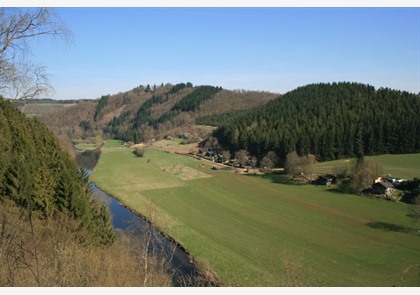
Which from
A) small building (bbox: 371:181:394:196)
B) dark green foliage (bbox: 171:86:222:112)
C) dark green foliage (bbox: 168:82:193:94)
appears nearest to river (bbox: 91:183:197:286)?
small building (bbox: 371:181:394:196)

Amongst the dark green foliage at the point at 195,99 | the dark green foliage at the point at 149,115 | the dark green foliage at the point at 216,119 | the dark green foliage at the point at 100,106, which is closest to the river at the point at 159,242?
the dark green foliage at the point at 216,119

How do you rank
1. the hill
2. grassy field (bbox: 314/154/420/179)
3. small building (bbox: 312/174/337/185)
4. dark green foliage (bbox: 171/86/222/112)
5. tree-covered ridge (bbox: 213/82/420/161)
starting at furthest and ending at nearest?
dark green foliage (bbox: 171/86/222/112), the hill, tree-covered ridge (bbox: 213/82/420/161), small building (bbox: 312/174/337/185), grassy field (bbox: 314/154/420/179)

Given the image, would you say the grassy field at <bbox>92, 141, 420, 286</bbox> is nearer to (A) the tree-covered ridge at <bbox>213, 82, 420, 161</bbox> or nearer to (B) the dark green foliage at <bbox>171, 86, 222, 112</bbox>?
(A) the tree-covered ridge at <bbox>213, 82, 420, 161</bbox>

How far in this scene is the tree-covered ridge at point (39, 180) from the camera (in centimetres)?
1366

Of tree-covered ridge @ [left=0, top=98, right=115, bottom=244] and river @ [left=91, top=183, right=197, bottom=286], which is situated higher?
tree-covered ridge @ [left=0, top=98, right=115, bottom=244]

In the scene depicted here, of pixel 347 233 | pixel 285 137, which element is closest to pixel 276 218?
pixel 347 233

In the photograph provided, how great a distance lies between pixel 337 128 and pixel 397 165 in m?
11.8

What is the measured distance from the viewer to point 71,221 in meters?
14.3

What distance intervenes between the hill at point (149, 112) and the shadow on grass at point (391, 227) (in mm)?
67376

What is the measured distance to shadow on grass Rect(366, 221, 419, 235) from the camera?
25.4 metres

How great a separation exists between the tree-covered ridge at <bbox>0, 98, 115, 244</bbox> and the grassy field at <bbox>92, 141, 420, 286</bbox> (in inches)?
177

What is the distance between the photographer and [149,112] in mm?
145625

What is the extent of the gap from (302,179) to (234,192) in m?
10.3

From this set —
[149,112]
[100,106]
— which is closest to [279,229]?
[149,112]
